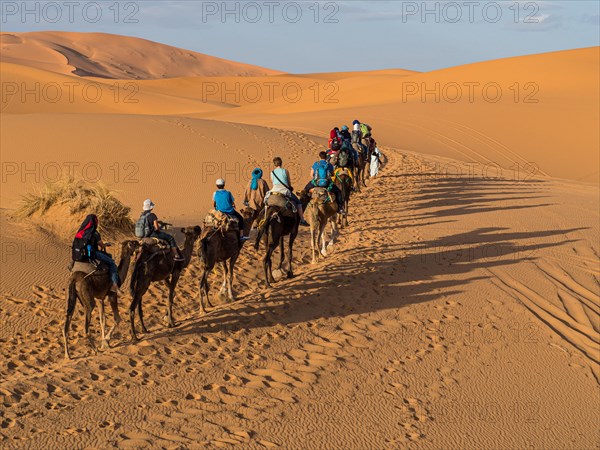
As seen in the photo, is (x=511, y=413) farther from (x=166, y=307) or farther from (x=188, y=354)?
(x=166, y=307)

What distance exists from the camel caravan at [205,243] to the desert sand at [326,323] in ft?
1.94

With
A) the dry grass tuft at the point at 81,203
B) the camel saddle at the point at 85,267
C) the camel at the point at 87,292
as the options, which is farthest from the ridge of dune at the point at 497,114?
the camel saddle at the point at 85,267

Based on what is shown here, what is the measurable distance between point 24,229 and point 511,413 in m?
11.6

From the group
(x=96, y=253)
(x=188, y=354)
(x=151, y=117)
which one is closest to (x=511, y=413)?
(x=188, y=354)

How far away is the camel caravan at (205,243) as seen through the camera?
36.9 ft

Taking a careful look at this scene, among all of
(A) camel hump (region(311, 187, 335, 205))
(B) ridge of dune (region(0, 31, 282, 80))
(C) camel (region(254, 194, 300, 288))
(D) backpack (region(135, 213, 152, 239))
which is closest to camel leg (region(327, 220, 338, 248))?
(A) camel hump (region(311, 187, 335, 205))

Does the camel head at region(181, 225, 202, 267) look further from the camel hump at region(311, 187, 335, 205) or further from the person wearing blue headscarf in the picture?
the camel hump at region(311, 187, 335, 205)

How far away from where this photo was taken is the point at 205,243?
1345 cm

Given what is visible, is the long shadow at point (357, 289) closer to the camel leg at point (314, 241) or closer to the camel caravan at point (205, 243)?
the camel caravan at point (205, 243)

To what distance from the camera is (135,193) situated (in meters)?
25.1

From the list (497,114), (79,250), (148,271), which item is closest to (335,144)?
(148,271)

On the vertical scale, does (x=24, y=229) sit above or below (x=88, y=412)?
above

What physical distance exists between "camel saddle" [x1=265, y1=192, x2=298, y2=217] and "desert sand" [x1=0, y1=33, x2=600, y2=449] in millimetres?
1440

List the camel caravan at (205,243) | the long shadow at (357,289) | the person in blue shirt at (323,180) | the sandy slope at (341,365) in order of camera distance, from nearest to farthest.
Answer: the sandy slope at (341,365)
the camel caravan at (205,243)
the long shadow at (357,289)
the person in blue shirt at (323,180)
